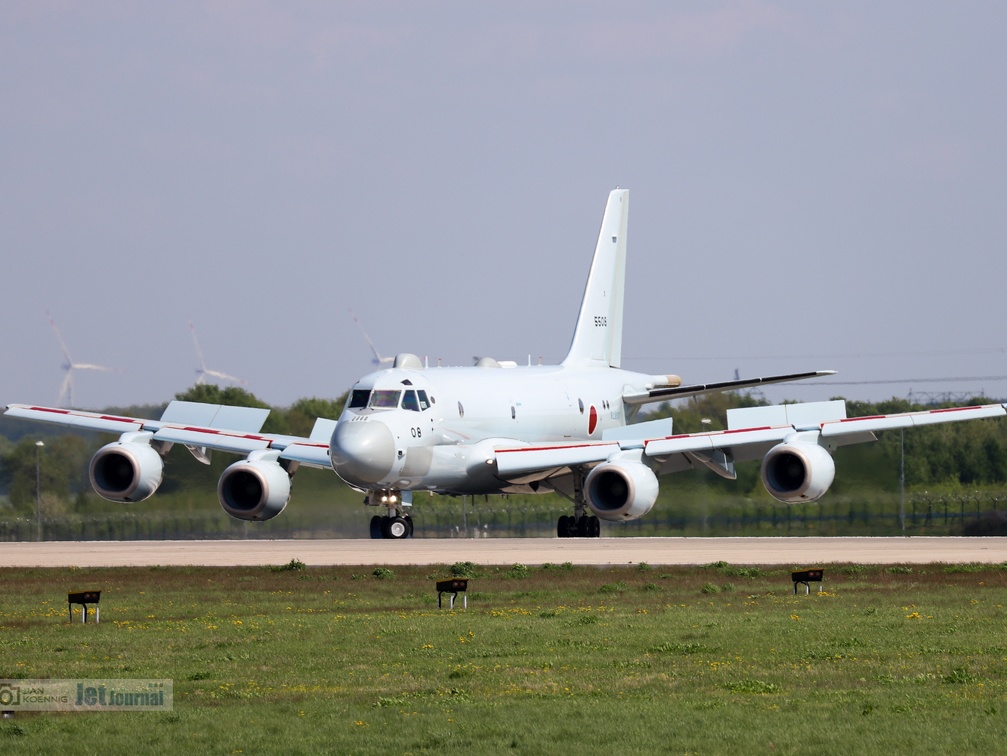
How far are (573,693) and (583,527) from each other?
28769mm

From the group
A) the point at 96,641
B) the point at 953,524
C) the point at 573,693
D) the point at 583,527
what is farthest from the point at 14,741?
the point at 953,524

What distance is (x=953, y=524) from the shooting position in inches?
1816

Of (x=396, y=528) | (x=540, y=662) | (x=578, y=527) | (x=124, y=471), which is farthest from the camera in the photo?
(x=578, y=527)

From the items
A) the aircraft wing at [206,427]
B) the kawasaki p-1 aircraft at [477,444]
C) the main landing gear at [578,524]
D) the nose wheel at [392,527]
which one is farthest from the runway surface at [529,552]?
the main landing gear at [578,524]

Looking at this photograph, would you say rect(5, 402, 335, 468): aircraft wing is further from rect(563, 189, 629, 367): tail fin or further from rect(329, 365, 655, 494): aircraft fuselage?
rect(563, 189, 629, 367): tail fin

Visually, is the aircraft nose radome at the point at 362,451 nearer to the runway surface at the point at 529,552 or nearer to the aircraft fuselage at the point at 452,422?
the aircraft fuselage at the point at 452,422

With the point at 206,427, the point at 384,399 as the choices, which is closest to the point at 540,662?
the point at 384,399

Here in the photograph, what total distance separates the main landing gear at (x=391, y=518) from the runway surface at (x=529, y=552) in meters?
0.86

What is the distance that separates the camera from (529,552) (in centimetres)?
3494

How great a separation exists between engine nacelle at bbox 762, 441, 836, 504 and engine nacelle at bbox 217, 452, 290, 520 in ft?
39.7

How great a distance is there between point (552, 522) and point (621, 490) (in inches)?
440

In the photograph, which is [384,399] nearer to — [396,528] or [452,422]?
[452,422]

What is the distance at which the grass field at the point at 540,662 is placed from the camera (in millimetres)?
13633

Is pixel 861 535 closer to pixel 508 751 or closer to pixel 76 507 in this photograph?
pixel 76 507
